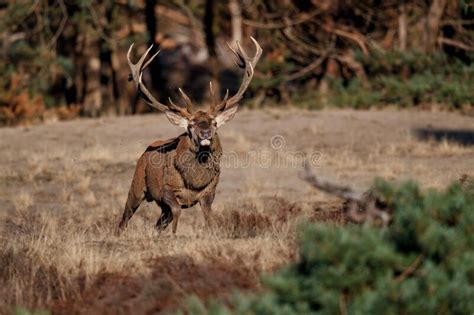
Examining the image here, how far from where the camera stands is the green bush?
7184 millimetres

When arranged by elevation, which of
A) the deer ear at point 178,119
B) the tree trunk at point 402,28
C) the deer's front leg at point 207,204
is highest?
the tree trunk at point 402,28

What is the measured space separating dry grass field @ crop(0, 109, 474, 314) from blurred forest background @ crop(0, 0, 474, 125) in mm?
2709

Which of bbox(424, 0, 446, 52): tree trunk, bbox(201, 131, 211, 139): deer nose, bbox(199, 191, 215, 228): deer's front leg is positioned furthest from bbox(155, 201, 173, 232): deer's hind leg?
bbox(424, 0, 446, 52): tree trunk

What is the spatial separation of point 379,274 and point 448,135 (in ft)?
52.8

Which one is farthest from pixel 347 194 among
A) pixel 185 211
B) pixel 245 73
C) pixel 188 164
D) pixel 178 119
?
pixel 185 211

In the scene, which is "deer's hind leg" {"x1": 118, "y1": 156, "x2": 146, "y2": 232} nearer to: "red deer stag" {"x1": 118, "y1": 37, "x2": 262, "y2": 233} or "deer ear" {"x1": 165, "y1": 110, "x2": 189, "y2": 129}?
"red deer stag" {"x1": 118, "y1": 37, "x2": 262, "y2": 233}

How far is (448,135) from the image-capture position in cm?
2311

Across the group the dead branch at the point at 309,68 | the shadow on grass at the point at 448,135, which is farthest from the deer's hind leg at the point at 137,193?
the dead branch at the point at 309,68

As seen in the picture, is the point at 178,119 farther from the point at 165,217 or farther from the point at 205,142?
Answer: the point at 165,217

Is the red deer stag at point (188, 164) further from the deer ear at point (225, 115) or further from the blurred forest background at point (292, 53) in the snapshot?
the blurred forest background at point (292, 53)

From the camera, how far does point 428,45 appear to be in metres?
30.0

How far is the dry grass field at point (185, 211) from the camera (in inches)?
362

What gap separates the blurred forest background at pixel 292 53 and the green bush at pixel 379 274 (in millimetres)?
19301

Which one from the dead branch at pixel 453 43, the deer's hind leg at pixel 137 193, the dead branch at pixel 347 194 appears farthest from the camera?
the dead branch at pixel 453 43
